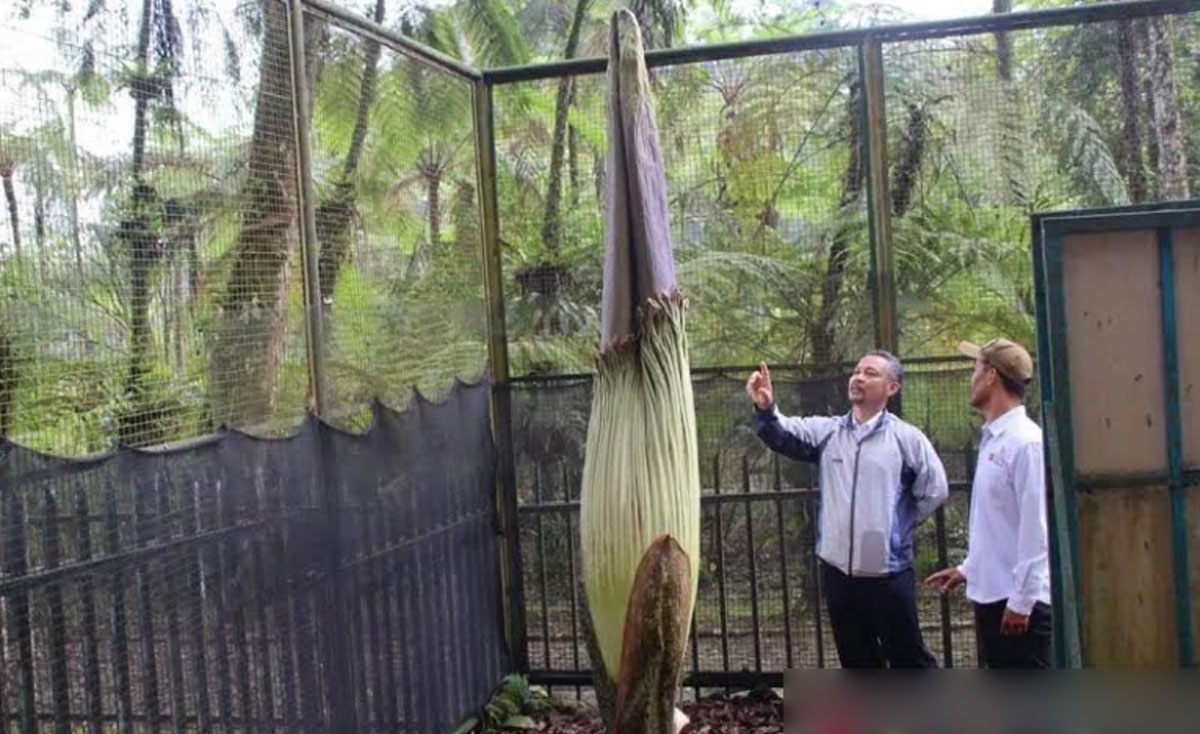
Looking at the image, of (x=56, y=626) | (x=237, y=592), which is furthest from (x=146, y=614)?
(x=237, y=592)

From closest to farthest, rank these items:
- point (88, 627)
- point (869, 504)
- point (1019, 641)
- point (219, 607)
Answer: point (88, 627), point (219, 607), point (1019, 641), point (869, 504)

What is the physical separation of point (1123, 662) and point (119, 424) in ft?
9.10

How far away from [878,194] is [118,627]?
359 cm

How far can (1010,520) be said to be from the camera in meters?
4.46

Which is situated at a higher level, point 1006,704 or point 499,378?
point 499,378

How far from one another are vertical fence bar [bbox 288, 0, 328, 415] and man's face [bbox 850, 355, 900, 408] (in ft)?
6.97

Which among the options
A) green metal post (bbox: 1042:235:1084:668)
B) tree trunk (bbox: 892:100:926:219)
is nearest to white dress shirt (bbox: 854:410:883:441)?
tree trunk (bbox: 892:100:926:219)

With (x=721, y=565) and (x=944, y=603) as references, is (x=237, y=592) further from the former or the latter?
(x=944, y=603)

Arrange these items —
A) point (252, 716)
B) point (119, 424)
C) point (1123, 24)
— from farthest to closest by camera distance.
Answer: point (1123, 24) < point (252, 716) < point (119, 424)

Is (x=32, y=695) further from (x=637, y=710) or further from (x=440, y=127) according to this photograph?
(x=440, y=127)

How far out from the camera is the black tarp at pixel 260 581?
3014 millimetres

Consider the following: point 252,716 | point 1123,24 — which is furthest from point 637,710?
point 1123,24

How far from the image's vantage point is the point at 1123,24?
532 cm

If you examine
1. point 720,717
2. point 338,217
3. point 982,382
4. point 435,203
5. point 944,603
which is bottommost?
point 720,717
